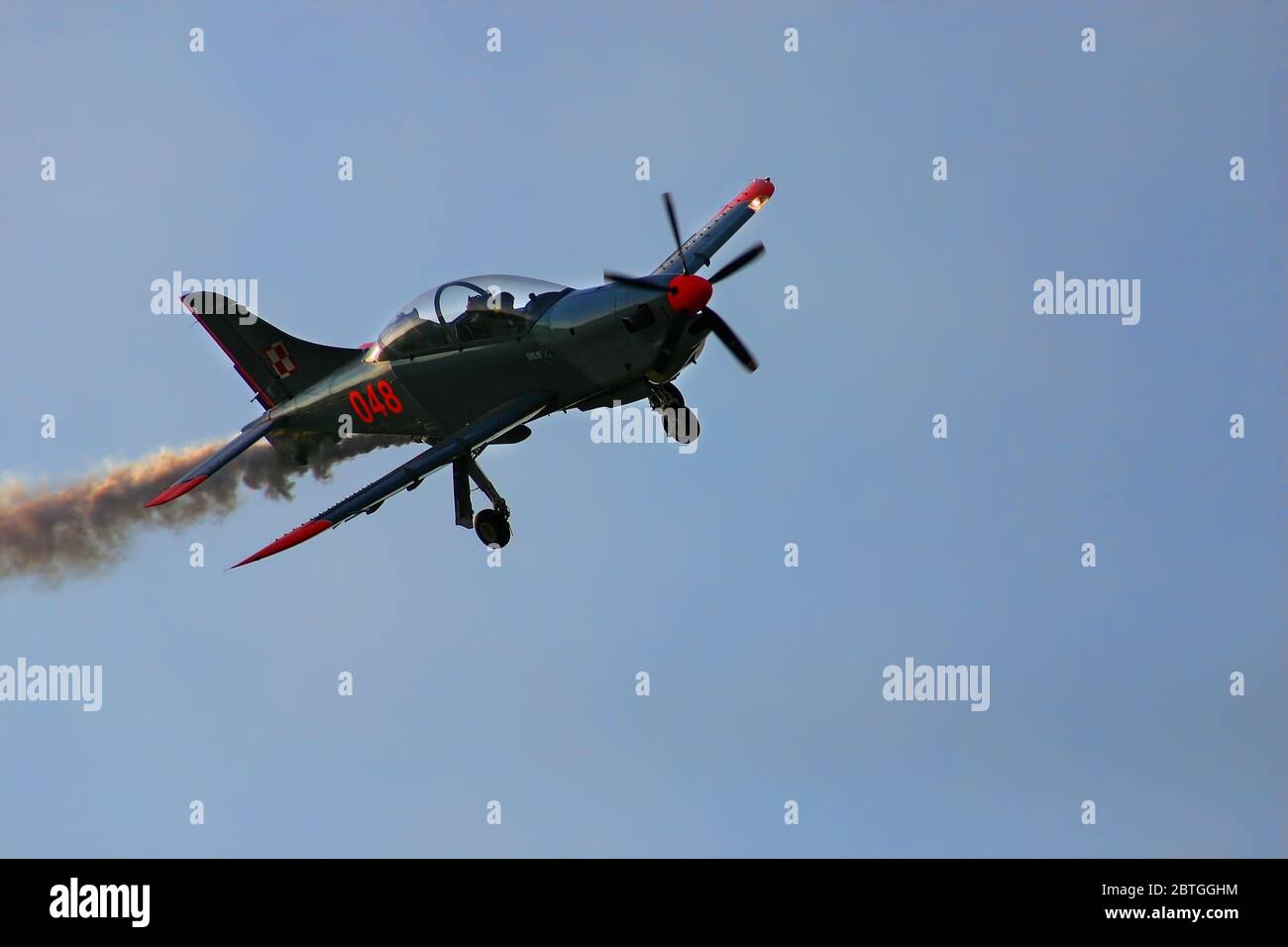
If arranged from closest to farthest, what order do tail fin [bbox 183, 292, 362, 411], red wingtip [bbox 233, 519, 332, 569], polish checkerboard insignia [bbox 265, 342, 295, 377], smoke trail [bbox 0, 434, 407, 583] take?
red wingtip [bbox 233, 519, 332, 569] < tail fin [bbox 183, 292, 362, 411] < polish checkerboard insignia [bbox 265, 342, 295, 377] < smoke trail [bbox 0, 434, 407, 583]

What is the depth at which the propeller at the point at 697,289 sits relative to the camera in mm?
38906

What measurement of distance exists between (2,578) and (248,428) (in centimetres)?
709

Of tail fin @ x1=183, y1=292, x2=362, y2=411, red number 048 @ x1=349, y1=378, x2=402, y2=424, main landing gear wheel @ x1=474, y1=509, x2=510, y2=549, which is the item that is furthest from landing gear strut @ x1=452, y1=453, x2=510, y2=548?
tail fin @ x1=183, y1=292, x2=362, y2=411

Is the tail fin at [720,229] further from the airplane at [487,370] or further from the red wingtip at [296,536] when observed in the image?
the red wingtip at [296,536]

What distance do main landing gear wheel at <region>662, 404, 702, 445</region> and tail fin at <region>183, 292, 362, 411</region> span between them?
244 inches

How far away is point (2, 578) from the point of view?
4734 cm

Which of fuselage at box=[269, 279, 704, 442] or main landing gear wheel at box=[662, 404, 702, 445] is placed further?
main landing gear wheel at box=[662, 404, 702, 445]

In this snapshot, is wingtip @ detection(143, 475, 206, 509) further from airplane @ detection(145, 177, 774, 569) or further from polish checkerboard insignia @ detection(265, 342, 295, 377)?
polish checkerboard insignia @ detection(265, 342, 295, 377)

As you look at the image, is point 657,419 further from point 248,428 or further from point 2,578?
point 2,578

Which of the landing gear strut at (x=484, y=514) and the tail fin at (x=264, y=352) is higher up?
the tail fin at (x=264, y=352)

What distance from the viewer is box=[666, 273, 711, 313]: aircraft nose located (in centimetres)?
3888

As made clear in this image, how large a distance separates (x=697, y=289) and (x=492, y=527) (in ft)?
19.1

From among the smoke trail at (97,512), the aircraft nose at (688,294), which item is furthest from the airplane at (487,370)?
the smoke trail at (97,512)

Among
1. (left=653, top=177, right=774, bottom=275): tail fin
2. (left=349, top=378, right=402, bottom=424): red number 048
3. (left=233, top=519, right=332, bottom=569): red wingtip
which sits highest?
(left=653, top=177, right=774, bottom=275): tail fin
